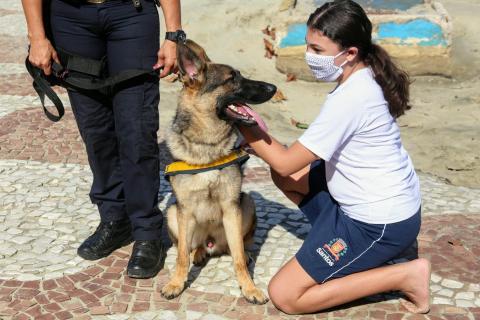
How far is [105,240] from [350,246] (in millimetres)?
1892

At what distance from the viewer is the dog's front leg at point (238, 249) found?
12.3 feet

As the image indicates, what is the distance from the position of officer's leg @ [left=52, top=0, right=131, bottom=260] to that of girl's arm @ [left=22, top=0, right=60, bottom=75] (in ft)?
0.39

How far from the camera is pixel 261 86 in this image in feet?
11.5

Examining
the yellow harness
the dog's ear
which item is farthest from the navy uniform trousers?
the dog's ear

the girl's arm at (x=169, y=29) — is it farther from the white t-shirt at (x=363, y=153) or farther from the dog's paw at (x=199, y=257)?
the dog's paw at (x=199, y=257)

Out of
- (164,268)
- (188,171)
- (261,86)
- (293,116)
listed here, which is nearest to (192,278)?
(164,268)

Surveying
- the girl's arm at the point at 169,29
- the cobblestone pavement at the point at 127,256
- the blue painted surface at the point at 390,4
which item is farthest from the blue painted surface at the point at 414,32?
the girl's arm at the point at 169,29

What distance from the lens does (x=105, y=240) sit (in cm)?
432

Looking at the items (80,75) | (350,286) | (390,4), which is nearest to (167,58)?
(80,75)

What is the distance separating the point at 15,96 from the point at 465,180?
6.28 m

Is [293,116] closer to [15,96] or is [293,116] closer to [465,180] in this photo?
[465,180]

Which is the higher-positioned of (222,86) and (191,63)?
(191,63)

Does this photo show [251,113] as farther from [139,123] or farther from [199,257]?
[199,257]

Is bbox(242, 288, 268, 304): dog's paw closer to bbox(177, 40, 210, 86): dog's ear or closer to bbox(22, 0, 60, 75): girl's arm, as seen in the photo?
bbox(177, 40, 210, 86): dog's ear
